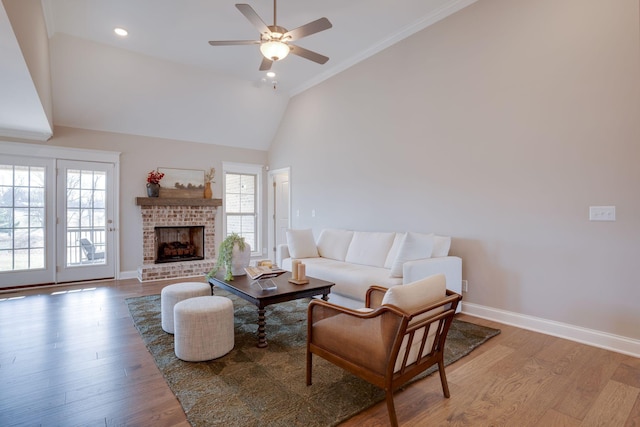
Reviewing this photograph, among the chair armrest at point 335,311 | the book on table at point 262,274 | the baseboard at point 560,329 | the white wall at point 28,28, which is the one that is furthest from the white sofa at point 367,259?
the white wall at point 28,28

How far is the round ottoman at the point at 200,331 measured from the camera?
2.47 m

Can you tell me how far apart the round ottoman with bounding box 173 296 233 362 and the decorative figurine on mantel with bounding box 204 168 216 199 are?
14.0ft

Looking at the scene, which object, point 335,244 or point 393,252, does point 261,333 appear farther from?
point 335,244

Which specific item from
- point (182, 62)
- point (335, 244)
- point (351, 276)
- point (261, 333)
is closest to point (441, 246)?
point (351, 276)

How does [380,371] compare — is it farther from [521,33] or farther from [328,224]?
[328,224]

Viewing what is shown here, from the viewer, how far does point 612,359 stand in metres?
2.54

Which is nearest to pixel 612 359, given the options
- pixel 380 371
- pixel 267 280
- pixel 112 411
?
pixel 380 371

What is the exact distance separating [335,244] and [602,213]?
313 centimetres

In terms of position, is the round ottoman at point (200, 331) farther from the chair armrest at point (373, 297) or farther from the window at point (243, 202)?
the window at point (243, 202)

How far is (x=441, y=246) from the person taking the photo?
3.66 metres

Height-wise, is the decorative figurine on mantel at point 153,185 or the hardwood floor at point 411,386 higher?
the decorative figurine on mantel at point 153,185

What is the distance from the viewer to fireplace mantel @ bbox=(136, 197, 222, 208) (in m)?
5.74

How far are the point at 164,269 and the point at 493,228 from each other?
5.20 meters

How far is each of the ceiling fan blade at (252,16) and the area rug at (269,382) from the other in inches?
111
